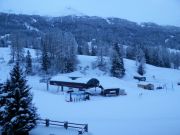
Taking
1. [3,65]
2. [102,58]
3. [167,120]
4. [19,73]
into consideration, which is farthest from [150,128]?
[3,65]

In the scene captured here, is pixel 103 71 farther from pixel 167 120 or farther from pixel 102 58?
pixel 167 120

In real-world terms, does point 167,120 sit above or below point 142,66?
below

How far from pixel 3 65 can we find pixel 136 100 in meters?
46.7

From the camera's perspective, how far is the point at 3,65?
7006 centimetres

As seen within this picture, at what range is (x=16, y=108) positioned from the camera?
63.2 ft

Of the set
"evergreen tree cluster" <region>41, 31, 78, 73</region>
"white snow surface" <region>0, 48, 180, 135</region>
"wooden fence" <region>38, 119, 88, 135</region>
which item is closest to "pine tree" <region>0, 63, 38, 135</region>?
"white snow surface" <region>0, 48, 180, 135</region>

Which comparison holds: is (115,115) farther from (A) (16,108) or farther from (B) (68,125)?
(A) (16,108)

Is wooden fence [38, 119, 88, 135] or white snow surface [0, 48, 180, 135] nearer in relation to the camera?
wooden fence [38, 119, 88, 135]

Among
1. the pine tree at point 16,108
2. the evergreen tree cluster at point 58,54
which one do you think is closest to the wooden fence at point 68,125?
the pine tree at point 16,108

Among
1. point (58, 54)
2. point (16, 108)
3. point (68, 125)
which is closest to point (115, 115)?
point (68, 125)

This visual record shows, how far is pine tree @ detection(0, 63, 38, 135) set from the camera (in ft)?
61.9

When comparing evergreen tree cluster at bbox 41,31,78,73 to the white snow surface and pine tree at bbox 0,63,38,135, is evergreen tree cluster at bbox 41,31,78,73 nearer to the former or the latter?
the white snow surface

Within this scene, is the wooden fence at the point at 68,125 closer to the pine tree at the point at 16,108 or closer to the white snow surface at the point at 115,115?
the white snow surface at the point at 115,115

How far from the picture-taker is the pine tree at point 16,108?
1886 cm
